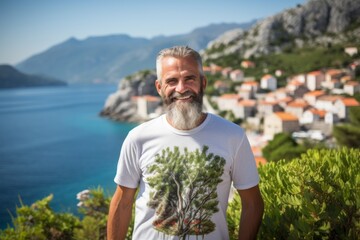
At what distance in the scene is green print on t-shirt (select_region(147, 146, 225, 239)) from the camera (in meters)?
1.89

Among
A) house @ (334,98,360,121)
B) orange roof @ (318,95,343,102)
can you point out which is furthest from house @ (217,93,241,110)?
house @ (334,98,360,121)

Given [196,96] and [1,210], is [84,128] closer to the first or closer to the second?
[1,210]

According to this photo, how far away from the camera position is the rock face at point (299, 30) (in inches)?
2352

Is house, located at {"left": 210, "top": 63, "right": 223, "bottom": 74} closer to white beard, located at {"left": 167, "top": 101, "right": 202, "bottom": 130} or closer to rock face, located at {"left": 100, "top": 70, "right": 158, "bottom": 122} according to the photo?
rock face, located at {"left": 100, "top": 70, "right": 158, "bottom": 122}

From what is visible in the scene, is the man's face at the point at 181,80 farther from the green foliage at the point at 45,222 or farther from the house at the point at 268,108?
the house at the point at 268,108

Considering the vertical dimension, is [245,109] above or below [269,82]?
below

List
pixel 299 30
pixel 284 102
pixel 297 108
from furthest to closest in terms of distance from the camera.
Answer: pixel 299 30 → pixel 284 102 → pixel 297 108

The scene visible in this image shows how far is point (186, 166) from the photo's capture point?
190 centimetres

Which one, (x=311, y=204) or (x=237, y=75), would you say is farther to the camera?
(x=237, y=75)

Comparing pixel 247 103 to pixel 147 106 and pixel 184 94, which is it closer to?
pixel 147 106

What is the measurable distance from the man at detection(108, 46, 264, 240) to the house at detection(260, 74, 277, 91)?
5168 cm

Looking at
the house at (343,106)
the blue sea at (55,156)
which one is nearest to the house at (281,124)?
the house at (343,106)

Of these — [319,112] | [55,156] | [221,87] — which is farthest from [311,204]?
[221,87]

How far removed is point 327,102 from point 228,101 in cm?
1293
